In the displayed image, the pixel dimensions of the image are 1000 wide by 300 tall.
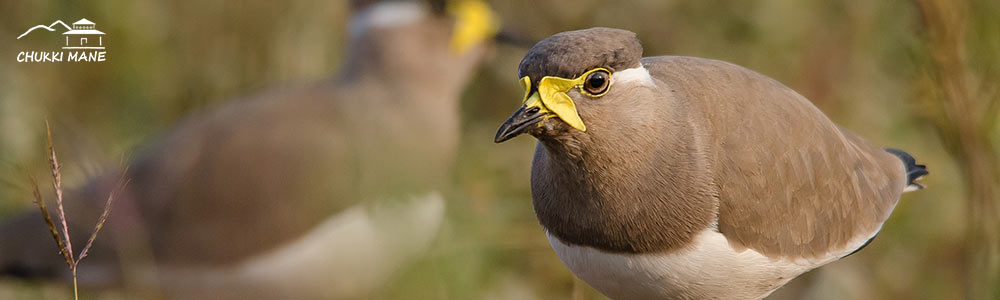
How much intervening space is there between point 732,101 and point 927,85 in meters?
0.72

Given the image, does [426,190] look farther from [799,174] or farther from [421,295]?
[799,174]

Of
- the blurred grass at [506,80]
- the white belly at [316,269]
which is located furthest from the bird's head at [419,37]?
the white belly at [316,269]

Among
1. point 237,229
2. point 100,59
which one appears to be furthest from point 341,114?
point 100,59

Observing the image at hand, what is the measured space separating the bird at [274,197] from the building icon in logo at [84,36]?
101 cm

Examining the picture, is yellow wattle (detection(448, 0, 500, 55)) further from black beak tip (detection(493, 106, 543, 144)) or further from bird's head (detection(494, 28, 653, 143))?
black beak tip (detection(493, 106, 543, 144))

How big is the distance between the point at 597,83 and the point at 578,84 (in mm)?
67

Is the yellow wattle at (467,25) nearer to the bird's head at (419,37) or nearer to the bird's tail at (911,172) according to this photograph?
the bird's head at (419,37)

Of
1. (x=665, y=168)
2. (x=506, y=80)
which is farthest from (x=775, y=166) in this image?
(x=506, y=80)

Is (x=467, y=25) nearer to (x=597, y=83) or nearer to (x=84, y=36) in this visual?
(x=84, y=36)

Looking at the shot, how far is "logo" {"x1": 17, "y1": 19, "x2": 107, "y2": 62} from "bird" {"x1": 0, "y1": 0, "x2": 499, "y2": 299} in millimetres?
1037

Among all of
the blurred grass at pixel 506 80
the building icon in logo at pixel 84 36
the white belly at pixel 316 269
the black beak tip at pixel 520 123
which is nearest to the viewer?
the black beak tip at pixel 520 123

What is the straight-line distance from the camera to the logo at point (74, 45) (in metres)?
5.90

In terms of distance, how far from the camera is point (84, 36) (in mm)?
5957

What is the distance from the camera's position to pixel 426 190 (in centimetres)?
431
